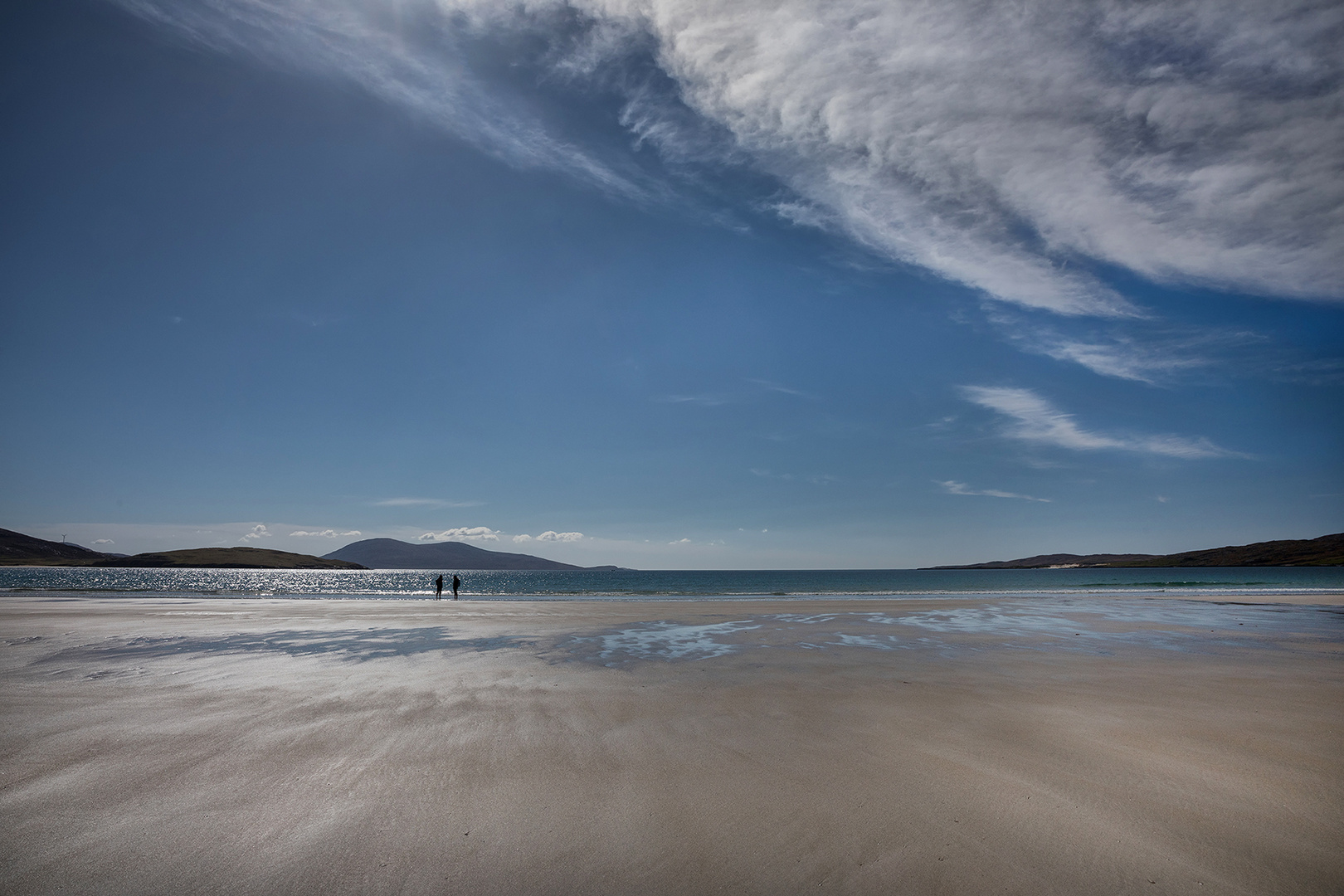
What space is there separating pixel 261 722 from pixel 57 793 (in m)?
2.72

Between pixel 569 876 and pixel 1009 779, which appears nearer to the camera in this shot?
pixel 569 876

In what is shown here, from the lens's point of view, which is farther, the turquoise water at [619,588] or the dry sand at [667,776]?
the turquoise water at [619,588]

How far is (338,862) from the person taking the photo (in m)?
4.56

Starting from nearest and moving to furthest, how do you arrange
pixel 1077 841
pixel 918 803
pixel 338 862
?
pixel 338 862 < pixel 1077 841 < pixel 918 803

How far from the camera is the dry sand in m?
4.48

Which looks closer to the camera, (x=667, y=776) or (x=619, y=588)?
(x=667, y=776)

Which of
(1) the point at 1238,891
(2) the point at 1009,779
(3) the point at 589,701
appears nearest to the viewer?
(1) the point at 1238,891

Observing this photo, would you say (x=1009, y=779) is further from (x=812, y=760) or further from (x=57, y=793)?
(x=57, y=793)

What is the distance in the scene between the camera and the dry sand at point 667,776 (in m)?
4.48

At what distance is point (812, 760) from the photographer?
22.7 ft

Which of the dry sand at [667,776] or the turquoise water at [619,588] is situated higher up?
the dry sand at [667,776]

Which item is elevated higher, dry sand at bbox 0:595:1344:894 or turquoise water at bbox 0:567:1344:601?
dry sand at bbox 0:595:1344:894

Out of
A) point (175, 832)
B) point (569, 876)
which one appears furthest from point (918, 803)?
point (175, 832)

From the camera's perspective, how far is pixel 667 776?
644 cm
